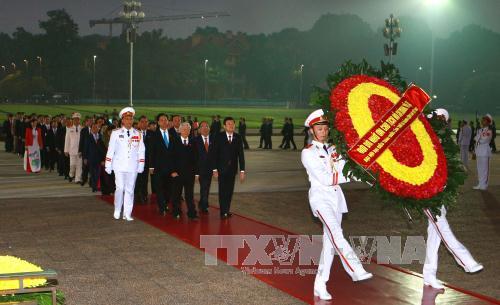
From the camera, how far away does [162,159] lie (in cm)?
1409

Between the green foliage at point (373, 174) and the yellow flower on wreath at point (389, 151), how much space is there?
0.20 meters

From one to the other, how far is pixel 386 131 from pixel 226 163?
660cm

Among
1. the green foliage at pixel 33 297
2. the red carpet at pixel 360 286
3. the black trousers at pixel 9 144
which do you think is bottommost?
the black trousers at pixel 9 144

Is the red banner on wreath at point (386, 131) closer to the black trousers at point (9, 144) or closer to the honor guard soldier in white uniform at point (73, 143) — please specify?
the honor guard soldier in white uniform at point (73, 143)

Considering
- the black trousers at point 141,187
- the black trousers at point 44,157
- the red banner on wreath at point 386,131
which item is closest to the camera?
the red banner on wreath at point 386,131

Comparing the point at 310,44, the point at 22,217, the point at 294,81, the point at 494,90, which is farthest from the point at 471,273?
the point at 310,44

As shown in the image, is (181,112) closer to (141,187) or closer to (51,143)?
(51,143)

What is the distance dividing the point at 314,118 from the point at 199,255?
332 centimetres

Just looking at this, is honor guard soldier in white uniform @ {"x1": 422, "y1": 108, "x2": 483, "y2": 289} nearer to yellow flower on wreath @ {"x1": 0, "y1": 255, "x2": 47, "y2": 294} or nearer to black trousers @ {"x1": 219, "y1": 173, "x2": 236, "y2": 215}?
yellow flower on wreath @ {"x1": 0, "y1": 255, "x2": 47, "y2": 294}

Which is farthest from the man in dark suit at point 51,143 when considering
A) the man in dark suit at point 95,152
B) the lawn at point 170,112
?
the lawn at point 170,112

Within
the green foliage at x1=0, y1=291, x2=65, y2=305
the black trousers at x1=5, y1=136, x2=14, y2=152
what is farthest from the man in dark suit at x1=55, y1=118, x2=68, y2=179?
the green foliage at x1=0, y1=291, x2=65, y2=305

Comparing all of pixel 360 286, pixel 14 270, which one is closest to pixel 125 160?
pixel 360 286

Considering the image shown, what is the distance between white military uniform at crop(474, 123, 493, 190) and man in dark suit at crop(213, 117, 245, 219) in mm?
A: 7858

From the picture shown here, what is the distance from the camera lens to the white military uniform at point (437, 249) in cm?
823
